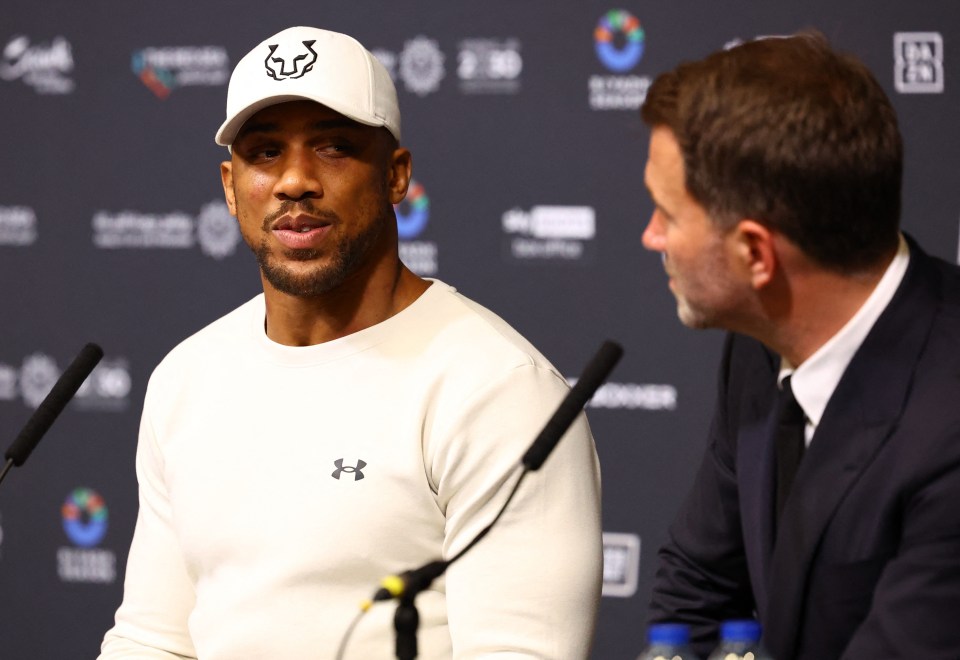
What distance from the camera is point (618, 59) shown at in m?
3.54

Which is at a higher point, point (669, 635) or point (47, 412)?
point (47, 412)

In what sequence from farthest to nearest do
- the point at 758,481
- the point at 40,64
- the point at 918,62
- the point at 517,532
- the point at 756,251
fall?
1. the point at 40,64
2. the point at 918,62
3. the point at 517,532
4. the point at 758,481
5. the point at 756,251

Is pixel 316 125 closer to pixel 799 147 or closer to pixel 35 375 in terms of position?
pixel 799 147

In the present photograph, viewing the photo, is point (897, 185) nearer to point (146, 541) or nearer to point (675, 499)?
point (146, 541)

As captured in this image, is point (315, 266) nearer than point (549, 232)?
Yes

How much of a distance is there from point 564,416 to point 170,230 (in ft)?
9.06

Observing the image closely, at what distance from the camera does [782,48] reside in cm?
150

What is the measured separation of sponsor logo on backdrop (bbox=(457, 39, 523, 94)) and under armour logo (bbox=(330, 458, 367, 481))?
6.32 feet

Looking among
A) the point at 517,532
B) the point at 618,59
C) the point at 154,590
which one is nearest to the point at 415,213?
the point at 618,59

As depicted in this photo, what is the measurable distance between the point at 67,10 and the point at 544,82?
5.03 ft

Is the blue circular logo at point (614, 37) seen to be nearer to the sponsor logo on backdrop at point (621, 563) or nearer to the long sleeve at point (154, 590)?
the sponsor logo on backdrop at point (621, 563)

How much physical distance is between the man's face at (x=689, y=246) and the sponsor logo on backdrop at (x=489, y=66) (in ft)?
6.89

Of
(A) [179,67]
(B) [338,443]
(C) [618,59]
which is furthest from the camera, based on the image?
(A) [179,67]

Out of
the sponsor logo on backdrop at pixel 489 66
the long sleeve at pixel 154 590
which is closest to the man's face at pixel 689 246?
the long sleeve at pixel 154 590
